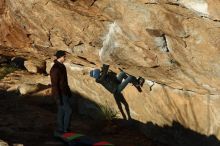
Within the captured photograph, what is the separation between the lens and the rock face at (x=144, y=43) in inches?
317

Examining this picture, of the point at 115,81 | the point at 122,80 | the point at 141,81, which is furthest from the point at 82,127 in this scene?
the point at 141,81

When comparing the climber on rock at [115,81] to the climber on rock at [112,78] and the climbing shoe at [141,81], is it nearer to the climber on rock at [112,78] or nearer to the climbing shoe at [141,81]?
the climber on rock at [112,78]

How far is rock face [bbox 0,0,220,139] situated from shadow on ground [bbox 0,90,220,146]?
24cm

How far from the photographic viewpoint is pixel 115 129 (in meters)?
12.4

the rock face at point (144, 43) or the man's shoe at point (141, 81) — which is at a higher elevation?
the rock face at point (144, 43)

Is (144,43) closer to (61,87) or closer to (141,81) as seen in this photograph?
(61,87)

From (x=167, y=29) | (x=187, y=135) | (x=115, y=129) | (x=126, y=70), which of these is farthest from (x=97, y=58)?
(x=167, y=29)

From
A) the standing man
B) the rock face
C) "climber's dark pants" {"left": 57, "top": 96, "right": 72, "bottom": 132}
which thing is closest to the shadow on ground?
the rock face

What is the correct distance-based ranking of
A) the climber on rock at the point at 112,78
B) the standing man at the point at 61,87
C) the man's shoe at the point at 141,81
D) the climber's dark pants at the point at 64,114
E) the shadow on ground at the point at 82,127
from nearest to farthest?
the standing man at the point at 61,87 → the climber's dark pants at the point at 64,114 → the shadow on ground at the point at 82,127 → the man's shoe at the point at 141,81 → the climber on rock at the point at 112,78

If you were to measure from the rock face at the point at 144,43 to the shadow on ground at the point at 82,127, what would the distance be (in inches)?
9.4

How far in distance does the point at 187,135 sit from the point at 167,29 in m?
3.23

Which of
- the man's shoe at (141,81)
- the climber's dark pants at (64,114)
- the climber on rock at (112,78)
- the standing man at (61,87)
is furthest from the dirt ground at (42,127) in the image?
the man's shoe at (141,81)

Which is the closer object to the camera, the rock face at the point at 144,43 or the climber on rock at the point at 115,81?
the rock face at the point at 144,43

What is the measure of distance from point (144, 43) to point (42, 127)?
401 centimetres
